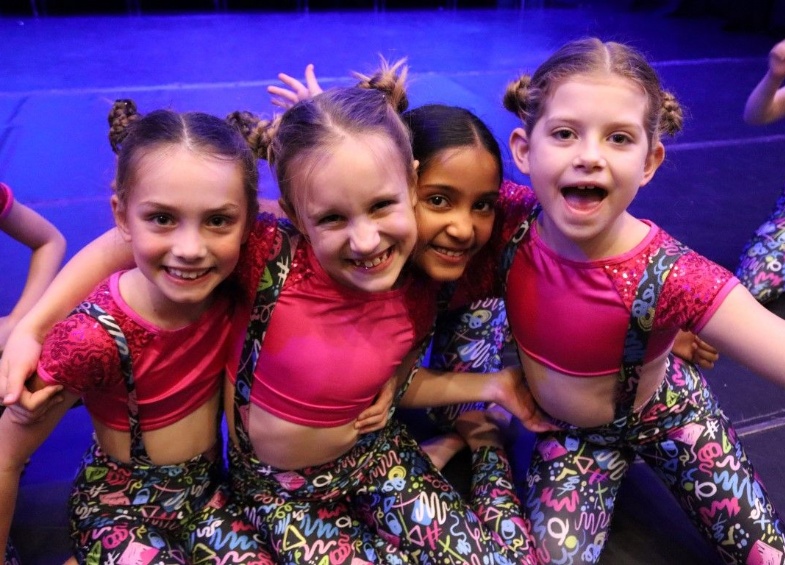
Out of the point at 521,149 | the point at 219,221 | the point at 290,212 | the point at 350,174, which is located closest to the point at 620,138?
the point at 521,149

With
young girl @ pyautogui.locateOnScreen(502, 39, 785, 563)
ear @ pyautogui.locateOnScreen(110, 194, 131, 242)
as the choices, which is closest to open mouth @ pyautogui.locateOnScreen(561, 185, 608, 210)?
young girl @ pyautogui.locateOnScreen(502, 39, 785, 563)

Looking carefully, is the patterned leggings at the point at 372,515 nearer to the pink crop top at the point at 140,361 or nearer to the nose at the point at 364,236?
the pink crop top at the point at 140,361

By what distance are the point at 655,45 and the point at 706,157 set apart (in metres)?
2.90

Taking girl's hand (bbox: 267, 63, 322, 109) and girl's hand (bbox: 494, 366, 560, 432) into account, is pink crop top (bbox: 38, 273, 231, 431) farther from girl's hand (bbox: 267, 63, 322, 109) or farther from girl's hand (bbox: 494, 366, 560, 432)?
girl's hand (bbox: 494, 366, 560, 432)

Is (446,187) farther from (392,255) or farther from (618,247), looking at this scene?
(618,247)

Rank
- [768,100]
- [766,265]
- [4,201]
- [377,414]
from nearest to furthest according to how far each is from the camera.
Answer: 1. [377,414]
2. [4,201]
3. [768,100]
4. [766,265]

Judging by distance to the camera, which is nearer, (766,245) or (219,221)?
(219,221)

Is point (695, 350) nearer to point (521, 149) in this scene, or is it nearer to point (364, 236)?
point (521, 149)

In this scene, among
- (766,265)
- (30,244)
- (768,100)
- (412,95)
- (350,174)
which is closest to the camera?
(350,174)

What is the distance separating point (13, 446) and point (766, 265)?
2139mm

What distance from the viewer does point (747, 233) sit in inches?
107

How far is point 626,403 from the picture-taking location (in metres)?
1.32

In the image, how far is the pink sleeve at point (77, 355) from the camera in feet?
3.52

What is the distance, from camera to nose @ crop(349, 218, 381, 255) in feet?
3.55
